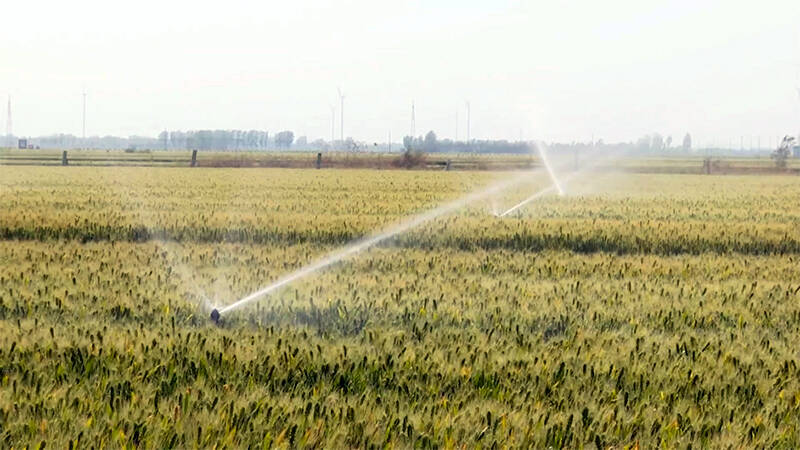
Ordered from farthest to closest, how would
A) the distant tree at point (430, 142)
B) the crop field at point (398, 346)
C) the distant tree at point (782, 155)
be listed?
the distant tree at point (430, 142) < the distant tree at point (782, 155) < the crop field at point (398, 346)

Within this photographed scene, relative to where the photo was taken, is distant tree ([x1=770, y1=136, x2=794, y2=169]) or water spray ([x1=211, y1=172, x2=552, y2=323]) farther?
distant tree ([x1=770, y1=136, x2=794, y2=169])

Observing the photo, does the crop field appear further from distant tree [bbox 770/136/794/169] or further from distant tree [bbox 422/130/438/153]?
distant tree [bbox 422/130/438/153]

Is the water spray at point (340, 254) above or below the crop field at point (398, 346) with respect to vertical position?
above

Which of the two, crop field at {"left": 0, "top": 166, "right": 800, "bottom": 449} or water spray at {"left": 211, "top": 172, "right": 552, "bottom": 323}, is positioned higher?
A: water spray at {"left": 211, "top": 172, "right": 552, "bottom": 323}

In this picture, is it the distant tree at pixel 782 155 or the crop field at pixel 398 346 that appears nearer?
the crop field at pixel 398 346

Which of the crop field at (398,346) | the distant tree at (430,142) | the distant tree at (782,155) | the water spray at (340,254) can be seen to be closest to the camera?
the crop field at (398,346)

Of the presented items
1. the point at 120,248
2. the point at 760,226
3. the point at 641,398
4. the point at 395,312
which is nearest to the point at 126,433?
the point at 641,398

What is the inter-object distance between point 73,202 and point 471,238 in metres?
10.1

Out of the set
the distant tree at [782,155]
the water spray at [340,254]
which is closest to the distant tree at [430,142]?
the distant tree at [782,155]

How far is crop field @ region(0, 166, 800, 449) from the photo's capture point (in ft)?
16.3

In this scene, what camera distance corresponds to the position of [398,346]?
6762 mm

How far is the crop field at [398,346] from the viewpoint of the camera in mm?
4961

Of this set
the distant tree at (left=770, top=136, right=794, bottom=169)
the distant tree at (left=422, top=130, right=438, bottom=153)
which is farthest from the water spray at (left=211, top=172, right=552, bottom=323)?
the distant tree at (left=422, top=130, right=438, bottom=153)

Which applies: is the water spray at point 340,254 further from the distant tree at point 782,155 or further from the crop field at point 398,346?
the distant tree at point 782,155
